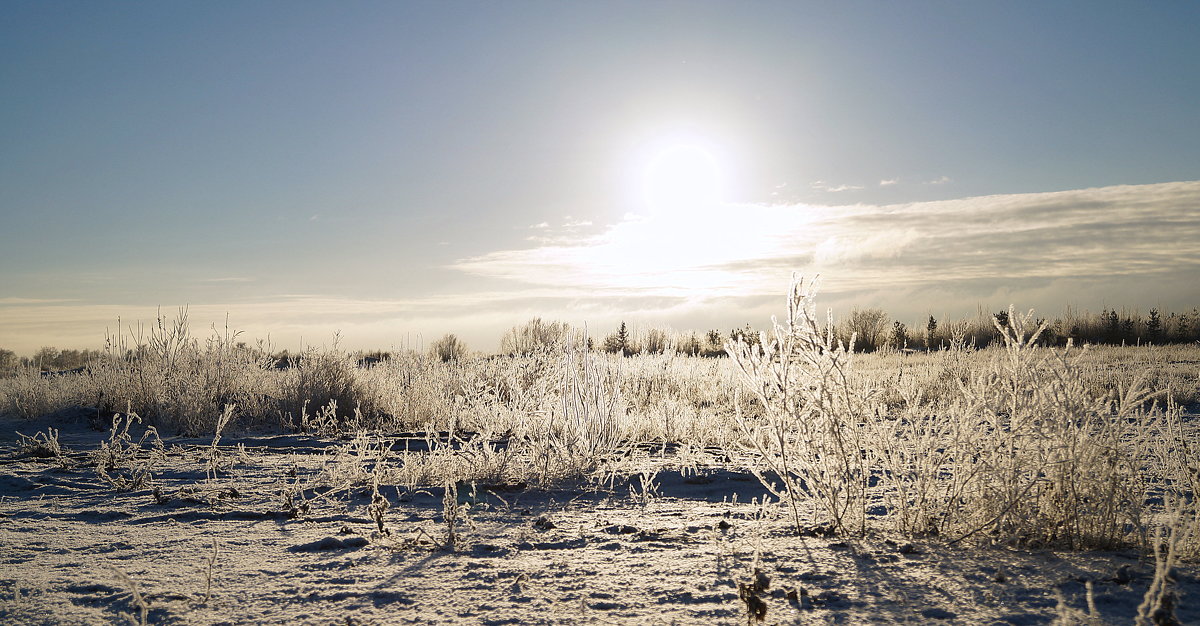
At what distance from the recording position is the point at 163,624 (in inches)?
113

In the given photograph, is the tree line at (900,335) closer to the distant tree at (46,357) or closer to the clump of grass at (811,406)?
the distant tree at (46,357)

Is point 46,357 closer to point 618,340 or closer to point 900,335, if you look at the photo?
point 618,340

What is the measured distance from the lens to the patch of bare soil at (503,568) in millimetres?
2938

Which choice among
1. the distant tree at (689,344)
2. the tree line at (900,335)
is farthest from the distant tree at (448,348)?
the distant tree at (689,344)

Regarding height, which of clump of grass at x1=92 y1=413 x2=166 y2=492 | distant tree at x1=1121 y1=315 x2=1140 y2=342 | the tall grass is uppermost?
distant tree at x1=1121 y1=315 x2=1140 y2=342

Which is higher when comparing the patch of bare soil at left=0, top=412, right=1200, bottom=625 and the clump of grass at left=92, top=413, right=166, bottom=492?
the clump of grass at left=92, top=413, right=166, bottom=492

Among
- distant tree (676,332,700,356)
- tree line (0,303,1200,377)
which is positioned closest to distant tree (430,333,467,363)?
tree line (0,303,1200,377)

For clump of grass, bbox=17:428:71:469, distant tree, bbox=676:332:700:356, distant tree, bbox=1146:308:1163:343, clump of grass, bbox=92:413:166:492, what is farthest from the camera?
distant tree, bbox=676:332:700:356

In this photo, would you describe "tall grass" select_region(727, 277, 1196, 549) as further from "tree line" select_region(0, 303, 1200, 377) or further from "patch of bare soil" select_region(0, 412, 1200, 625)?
"tree line" select_region(0, 303, 1200, 377)

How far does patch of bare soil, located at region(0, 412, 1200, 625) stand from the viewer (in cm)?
294

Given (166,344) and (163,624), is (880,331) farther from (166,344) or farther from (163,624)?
(163,624)

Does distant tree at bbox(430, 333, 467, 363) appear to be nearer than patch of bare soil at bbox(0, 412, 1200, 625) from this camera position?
No

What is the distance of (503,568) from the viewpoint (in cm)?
352

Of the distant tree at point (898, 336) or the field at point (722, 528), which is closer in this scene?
the field at point (722, 528)
